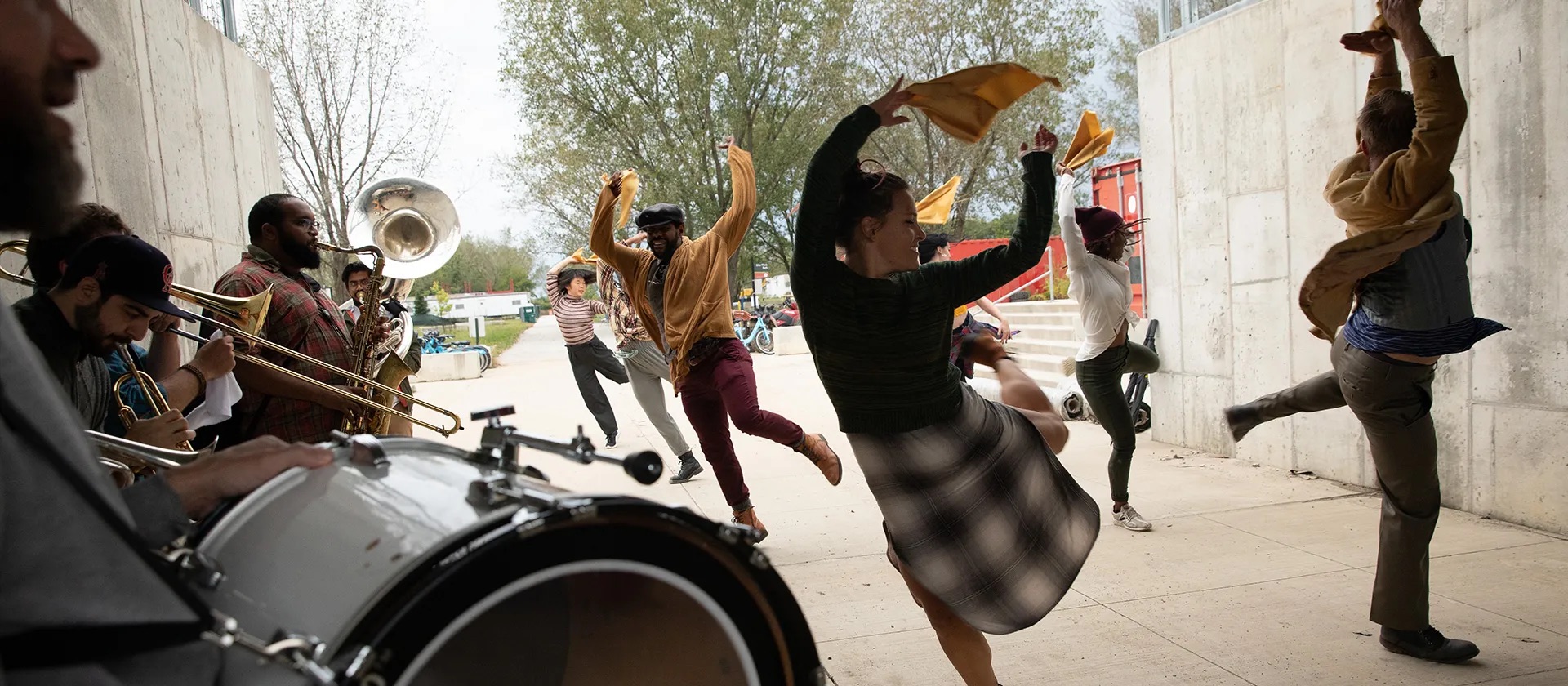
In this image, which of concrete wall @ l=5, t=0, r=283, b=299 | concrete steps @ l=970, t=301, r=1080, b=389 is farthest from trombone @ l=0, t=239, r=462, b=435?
concrete steps @ l=970, t=301, r=1080, b=389

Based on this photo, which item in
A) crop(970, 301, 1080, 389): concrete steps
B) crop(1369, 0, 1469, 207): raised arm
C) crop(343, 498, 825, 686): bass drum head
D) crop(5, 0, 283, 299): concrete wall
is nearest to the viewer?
crop(343, 498, 825, 686): bass drum head

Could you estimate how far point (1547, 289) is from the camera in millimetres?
4605

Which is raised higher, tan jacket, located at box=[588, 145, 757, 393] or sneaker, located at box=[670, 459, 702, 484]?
tan jacket, located at box=[588, 145, 757, 393]

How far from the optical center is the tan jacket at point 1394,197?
298 cm

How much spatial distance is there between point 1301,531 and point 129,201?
20.7 feet

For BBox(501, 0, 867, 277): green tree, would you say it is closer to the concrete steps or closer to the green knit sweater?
the concrete steps

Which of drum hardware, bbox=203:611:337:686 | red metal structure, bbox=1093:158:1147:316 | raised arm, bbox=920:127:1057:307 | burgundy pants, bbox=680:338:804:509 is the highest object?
red metal structure, bbox=1093:158:1147:316

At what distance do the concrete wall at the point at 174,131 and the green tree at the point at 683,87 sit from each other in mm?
18942

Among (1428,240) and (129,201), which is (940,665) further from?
(129,201)

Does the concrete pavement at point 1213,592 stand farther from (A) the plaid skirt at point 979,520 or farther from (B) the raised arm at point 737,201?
(B) the raised arm at point 737,201

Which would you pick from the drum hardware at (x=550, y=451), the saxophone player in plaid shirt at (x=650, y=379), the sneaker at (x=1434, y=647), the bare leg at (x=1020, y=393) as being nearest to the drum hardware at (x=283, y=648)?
the drum hardware at (x=550, y=451)

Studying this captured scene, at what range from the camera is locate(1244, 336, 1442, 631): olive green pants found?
3.23 meters

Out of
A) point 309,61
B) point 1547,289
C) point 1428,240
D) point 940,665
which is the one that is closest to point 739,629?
point 940,665

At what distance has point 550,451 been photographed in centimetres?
162
